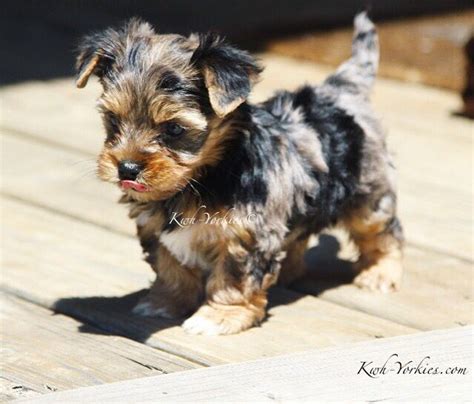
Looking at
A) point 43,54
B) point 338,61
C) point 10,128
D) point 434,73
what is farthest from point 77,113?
point 434,73

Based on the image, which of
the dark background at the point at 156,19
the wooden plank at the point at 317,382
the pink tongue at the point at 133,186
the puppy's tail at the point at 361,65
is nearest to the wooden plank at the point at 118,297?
the wooden plank at the point at 317,382

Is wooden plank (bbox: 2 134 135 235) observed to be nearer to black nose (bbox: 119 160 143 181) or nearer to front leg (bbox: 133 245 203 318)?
front leg (bbox: 133 245 203 318)

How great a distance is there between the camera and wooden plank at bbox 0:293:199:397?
Result: 4.05 m

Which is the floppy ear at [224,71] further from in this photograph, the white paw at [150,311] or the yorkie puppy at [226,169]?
the white paw at [150,311]

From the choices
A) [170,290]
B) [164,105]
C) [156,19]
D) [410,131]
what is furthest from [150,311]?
[156,19]

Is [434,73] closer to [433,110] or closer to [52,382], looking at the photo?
[433,110]

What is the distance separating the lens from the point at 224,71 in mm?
4184

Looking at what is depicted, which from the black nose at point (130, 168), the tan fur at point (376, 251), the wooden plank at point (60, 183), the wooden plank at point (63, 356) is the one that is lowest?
the wooden plank at point (60, 183)

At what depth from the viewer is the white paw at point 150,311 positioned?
15.4ft

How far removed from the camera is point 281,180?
14.7 feet

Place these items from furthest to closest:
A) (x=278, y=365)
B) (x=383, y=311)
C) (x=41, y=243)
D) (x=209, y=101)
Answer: (x=41, y=243) < (x=383, y=311) < (x=209, y=101) < (x=278, y=365)

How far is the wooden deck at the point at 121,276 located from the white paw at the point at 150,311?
0.16 feet

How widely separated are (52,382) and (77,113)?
3804mm

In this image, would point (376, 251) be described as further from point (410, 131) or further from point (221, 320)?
point (410, 131)
